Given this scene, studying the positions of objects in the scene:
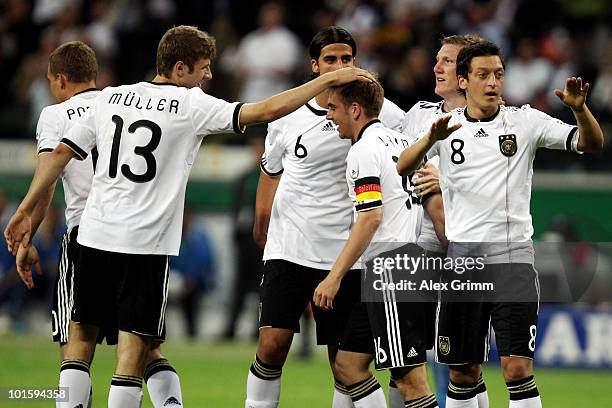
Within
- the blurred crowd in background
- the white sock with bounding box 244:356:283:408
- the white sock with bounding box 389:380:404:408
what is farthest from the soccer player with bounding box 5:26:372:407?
the blurred crowd in background

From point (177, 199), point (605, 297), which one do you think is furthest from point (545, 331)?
point (177, 199)

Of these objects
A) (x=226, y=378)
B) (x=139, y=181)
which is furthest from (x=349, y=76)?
(x=226, y=378)

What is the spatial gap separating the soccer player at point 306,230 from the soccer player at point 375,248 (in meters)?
0.44

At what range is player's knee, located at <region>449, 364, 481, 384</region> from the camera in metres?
7.72

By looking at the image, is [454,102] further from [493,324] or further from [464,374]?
[464,374]

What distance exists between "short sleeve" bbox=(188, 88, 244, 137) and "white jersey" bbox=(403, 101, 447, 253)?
1.33m

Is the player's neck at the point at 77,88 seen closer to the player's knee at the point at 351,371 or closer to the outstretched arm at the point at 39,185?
the outstretched arm at the point at 39,185

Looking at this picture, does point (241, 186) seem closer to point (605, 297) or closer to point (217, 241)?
point (217, 241)

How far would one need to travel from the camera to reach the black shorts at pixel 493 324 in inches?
289

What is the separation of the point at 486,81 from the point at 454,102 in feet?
2.62

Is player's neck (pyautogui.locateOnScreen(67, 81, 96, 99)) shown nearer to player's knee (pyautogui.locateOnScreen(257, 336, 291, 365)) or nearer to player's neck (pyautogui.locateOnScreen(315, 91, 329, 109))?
player's neck (pyautogui.locateOnScreen(315, 91, 329, 109))

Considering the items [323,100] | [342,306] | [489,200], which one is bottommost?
[342,306]

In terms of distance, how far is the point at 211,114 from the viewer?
24.7 ft

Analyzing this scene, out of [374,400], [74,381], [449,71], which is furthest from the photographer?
[449,71]
